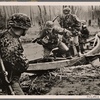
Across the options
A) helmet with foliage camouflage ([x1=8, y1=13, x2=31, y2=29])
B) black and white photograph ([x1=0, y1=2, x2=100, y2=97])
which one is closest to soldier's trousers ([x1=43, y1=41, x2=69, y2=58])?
black and white photograph ([x1=0, y1=2, x2=100, y2=97])

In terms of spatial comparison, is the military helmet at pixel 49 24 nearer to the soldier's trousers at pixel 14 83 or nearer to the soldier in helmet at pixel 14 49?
the soldier in helmet at pixel 14 49

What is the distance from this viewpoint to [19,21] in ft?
3.06

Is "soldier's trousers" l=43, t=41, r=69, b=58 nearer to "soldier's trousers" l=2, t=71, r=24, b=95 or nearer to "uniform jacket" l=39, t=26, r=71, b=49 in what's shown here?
"uniform jacket" l=39, t=26, r=71, b=49

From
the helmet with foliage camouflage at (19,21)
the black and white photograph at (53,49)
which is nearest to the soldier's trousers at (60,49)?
Answer: the black and white photograph at (53,49)

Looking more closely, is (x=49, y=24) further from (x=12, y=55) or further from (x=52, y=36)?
(x=12, y=55)

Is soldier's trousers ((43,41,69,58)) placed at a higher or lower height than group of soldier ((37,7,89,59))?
lower

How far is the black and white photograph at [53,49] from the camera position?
941mm

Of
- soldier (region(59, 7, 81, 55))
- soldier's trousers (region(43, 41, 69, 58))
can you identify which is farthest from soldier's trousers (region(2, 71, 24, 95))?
soldier (region(59, 7, 81, 55))

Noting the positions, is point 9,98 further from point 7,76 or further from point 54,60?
point 54,60

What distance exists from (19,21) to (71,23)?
0.57 ft

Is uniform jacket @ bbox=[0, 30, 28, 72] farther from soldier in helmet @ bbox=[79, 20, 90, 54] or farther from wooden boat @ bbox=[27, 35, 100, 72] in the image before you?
soldier in helmet @ bbox=[79, 20, 90, 54]

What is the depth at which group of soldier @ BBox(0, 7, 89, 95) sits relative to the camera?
0.94m

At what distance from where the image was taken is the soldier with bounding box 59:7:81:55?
946mm

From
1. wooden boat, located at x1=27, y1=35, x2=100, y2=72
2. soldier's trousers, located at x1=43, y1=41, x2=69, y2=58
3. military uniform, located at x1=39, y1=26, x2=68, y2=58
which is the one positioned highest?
military uniform, located at x1=39, y1=26, x2=68, y2=58
